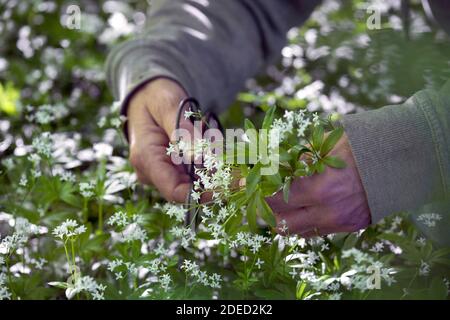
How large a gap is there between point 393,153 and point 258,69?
943 millimetres

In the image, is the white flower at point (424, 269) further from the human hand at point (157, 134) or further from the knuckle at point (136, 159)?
the knuckle at point (136, 159)

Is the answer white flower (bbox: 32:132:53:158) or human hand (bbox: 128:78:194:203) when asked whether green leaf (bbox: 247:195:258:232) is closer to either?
human hand (bbox: 128:78:194:203)

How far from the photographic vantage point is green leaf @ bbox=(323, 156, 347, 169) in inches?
34.8

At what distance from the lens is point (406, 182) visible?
36.6 inches

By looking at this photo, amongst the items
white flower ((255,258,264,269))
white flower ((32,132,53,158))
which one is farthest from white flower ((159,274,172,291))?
white flower ((32,132,53,158))

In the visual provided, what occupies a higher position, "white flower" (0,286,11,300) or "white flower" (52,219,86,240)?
"white flower" (52,219,86,240)

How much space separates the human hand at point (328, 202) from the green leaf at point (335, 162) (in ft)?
0.08

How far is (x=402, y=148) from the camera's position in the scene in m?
0.92

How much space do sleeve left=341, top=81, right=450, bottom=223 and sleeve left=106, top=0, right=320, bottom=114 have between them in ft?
1.91

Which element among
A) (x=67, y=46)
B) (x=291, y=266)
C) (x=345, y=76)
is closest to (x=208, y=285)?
(x=291, y=266)

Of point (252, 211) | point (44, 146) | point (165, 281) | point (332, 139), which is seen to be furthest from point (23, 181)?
point (332, 139)

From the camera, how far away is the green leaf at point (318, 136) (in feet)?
2.92

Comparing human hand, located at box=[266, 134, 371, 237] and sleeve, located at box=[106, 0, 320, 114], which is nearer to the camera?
human hand, located at box=[266, 134, 371, 237]

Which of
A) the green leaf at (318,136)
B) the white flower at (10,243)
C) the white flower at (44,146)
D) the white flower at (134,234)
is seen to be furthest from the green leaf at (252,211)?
the white flower at (44,146)
